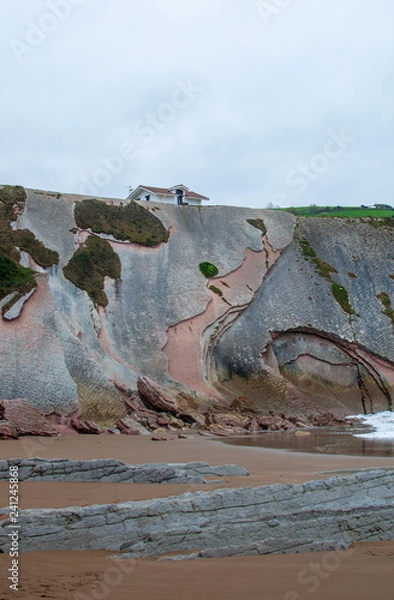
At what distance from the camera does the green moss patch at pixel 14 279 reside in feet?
89.1

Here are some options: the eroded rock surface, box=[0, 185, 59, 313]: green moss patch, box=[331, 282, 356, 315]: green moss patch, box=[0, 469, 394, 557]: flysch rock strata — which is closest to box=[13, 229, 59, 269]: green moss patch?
box=[0, 185, 59, 313]: green moss patch

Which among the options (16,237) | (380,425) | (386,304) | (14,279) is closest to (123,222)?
(16,237)

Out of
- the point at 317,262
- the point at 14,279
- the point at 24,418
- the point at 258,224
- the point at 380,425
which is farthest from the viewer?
the point at 317,262

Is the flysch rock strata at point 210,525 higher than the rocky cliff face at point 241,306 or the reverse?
the reverse

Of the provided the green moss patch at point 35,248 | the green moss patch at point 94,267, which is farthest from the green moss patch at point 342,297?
the green moss patch at point 35,248

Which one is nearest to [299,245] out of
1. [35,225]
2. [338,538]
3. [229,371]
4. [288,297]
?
[288,297]

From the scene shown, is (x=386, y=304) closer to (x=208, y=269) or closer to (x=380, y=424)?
(x=208, y=269)

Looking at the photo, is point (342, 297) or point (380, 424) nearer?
point (380, 424)

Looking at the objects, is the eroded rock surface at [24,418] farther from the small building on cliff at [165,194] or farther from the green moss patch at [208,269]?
the small building on cliff at [165,194]

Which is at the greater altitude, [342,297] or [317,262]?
[317,262]

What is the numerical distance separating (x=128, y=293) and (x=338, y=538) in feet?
103

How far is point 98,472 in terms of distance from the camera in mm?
11391

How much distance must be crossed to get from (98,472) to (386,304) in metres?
36.2

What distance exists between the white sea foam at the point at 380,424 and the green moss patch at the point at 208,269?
35.0 feet
